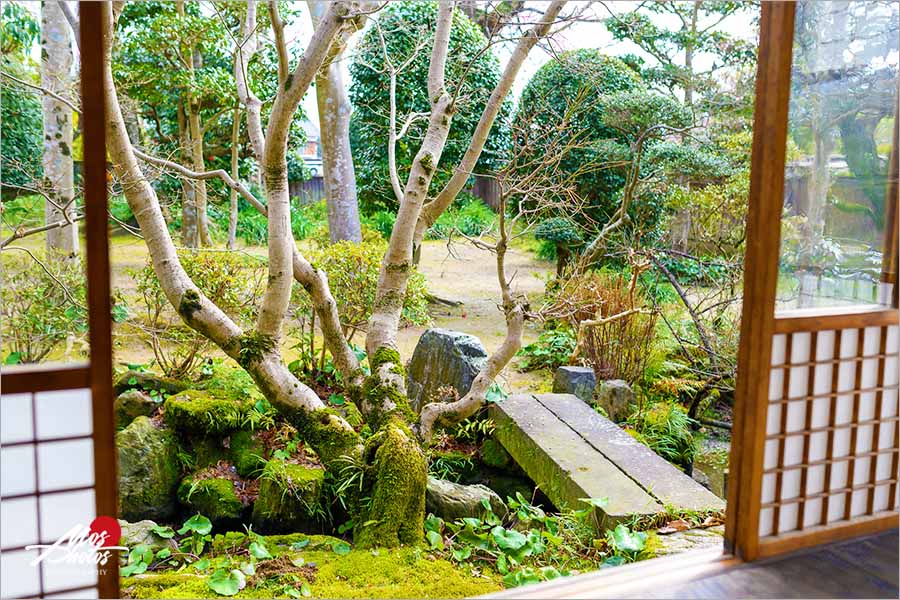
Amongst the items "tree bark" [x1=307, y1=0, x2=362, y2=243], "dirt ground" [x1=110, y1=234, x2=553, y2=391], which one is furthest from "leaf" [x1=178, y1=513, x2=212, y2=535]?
"tree bark" [x1=307, y1=0, x2=362, y2=243]

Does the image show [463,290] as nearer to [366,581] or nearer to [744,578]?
[366,581]

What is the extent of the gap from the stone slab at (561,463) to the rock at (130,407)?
2.07 m

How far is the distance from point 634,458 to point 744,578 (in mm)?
1782

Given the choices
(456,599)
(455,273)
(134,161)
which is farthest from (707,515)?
(455,273)

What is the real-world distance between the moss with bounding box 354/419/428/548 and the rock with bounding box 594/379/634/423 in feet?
6.65

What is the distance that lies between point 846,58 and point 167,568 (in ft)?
10.6

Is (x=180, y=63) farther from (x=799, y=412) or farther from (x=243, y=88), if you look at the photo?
(x=799, y=412)

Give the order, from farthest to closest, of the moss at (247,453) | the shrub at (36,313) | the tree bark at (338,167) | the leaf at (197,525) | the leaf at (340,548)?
the tree bark at (338,167)
the shrub at (36,313)
the moss at (247,453)
the leaf at (197,525)
the leaf at (340,548)

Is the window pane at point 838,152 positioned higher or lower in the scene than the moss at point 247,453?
higher

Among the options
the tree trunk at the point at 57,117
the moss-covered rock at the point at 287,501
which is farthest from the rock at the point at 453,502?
Answer: the tree trunk at the point at 57,117

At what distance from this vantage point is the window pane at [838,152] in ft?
6.98

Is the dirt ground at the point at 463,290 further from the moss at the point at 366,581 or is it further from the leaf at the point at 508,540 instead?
the moss at the point at 366,581

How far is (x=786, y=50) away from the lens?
79.7 inches

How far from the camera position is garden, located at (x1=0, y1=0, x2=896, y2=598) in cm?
317
